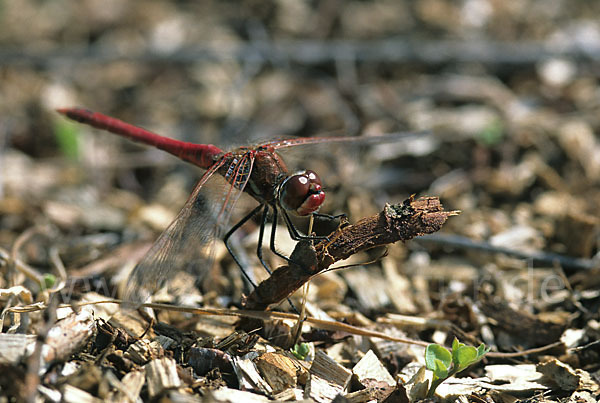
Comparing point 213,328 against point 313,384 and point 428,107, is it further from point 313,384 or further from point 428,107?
point 428,107

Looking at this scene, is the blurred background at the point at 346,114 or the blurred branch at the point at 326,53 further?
the blurred branch at the point at 326,53

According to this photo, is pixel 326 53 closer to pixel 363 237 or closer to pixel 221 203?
pixel 221 203

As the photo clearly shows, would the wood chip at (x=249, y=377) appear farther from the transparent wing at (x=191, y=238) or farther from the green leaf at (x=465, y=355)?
the green leaf at (x=465, y=355)

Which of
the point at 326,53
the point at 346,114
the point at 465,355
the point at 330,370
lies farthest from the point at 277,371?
the point at 326,53

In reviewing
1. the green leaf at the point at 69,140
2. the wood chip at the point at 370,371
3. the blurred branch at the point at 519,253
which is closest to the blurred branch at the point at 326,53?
the green leaf at the point at 69,140

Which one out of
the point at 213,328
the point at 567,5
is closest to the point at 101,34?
the point at 213,328

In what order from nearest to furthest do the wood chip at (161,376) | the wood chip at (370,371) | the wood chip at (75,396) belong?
the wood chip at (75,396)
the wood chip at (161,376)
the wood chip at (370,371)
